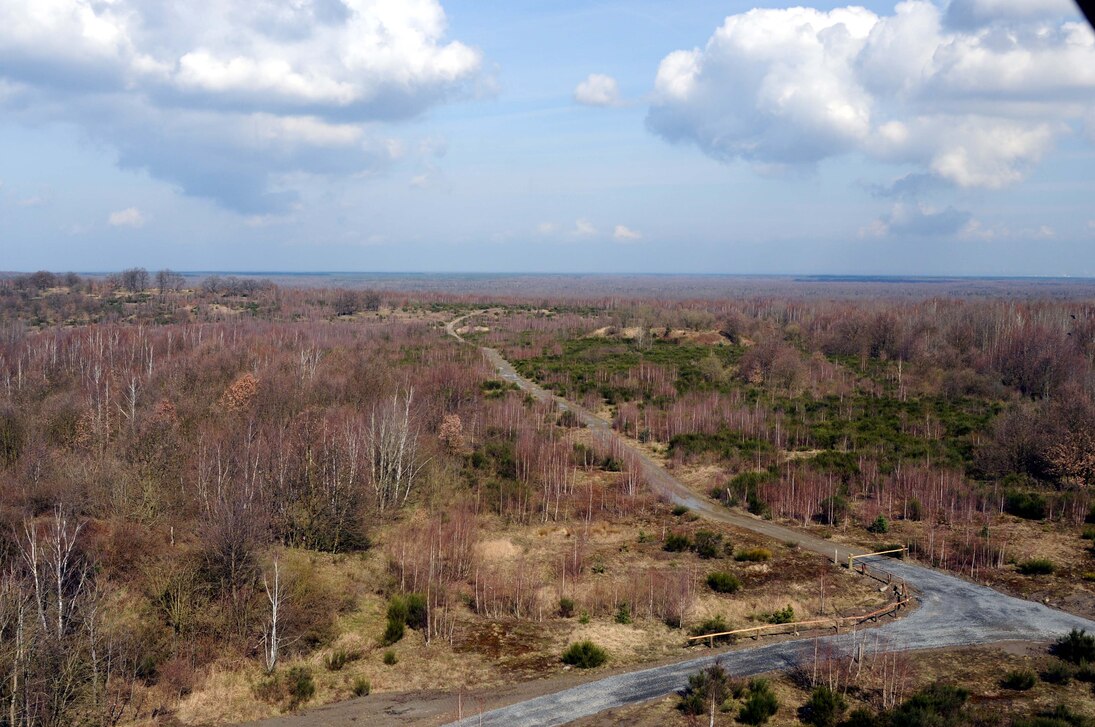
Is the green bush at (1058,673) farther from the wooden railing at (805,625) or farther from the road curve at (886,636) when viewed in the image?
the wooden railing at (805,625)

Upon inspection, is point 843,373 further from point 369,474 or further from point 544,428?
point 369,474

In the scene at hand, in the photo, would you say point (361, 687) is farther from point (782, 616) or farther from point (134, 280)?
point (134, 280)

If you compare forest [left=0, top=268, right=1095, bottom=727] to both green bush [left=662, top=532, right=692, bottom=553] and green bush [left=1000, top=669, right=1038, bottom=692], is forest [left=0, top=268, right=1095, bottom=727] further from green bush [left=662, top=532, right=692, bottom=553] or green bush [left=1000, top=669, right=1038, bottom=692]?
green bush [left=1000, top=669, right=1038, bottom=692]

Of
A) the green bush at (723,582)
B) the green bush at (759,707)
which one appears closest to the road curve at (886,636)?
the green bush at (759,707)

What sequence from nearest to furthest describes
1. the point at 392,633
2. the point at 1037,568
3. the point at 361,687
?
the point at 361,687
the point at 392,633
the point at 1037,568

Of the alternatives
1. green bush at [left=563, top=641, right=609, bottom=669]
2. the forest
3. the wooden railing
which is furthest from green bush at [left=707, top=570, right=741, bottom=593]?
green bush at [left=563, top=641, right=609, bottom=669]

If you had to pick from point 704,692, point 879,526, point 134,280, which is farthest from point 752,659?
point 134,280
